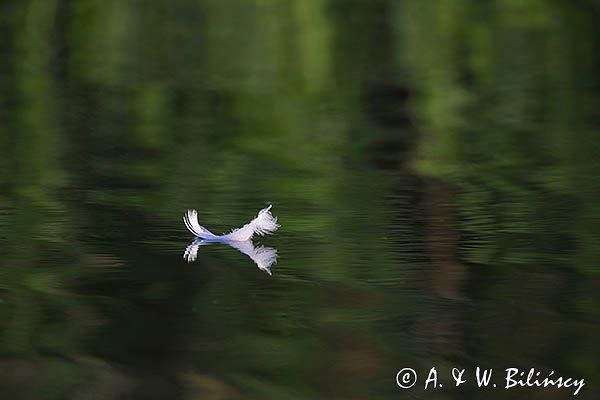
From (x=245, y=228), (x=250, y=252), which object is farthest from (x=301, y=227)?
(x=250, y=252)

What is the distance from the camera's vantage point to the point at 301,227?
470cm

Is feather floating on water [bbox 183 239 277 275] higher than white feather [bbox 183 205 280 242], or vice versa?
white feather [bbox 183 205 280 242]

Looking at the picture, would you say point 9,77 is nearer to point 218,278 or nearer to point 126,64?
point 126,64

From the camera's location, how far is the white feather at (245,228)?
4473mm

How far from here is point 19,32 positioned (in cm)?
1263

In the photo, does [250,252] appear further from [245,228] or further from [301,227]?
[301,227]

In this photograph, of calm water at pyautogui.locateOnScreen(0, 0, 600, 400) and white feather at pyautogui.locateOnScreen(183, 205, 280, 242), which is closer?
calm water at pyautogui.locateOnScreen(0, 0, 600, 400)

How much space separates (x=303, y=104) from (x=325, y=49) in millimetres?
3033

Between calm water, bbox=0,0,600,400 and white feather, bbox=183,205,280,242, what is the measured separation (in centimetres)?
5

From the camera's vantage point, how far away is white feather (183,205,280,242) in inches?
176

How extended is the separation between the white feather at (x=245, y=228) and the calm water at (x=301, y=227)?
49 millimetres

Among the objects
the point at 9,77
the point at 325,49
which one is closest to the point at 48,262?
the point at 9,77

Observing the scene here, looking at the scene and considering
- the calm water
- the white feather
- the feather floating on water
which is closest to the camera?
the calm water

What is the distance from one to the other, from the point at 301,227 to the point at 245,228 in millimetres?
266
